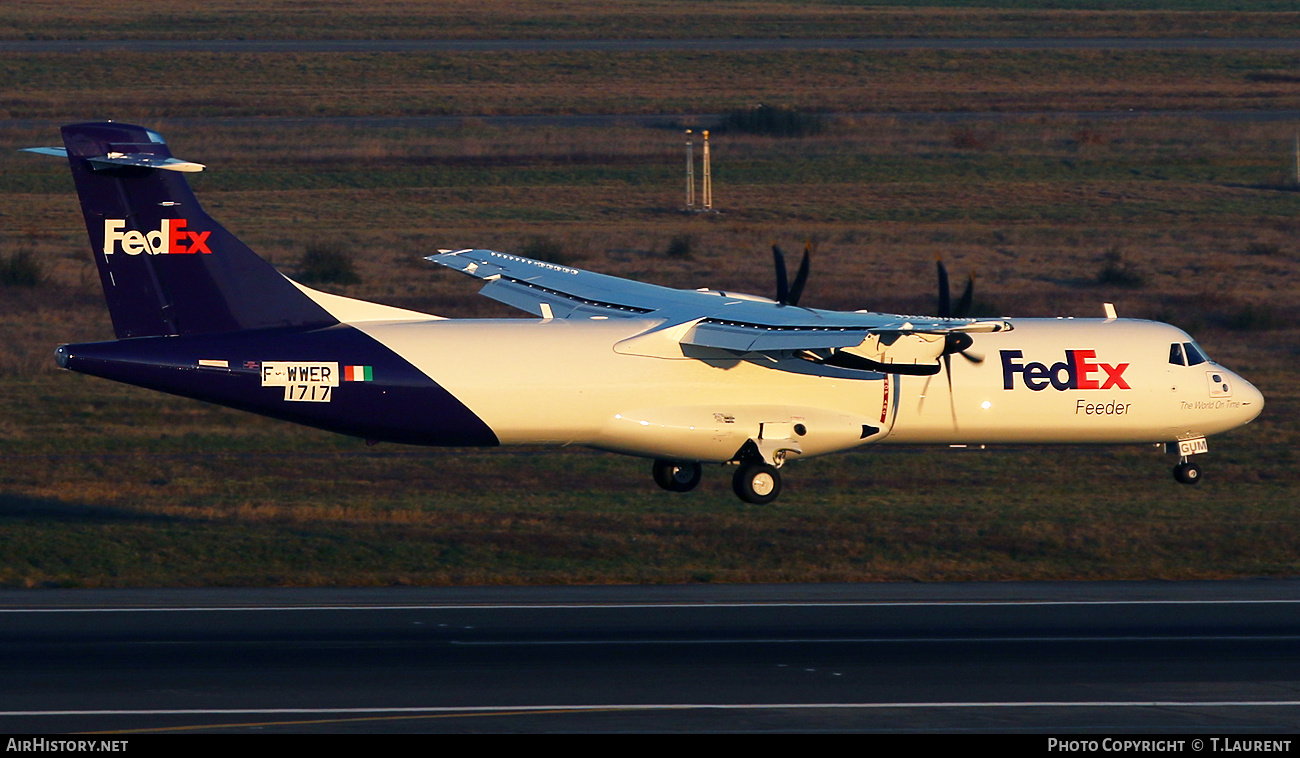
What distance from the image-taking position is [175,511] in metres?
31.2

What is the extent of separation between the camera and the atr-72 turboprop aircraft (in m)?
27.8

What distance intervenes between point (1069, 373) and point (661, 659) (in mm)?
13590

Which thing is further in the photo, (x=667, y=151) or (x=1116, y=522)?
(x=667, y=151)

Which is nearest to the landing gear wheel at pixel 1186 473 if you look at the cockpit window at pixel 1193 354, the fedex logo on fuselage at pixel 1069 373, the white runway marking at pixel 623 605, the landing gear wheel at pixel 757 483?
the cockpit window at pixel 1193 354

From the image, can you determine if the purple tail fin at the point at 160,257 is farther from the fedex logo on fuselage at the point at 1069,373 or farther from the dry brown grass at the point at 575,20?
the dry brown grass at the point at 575,20

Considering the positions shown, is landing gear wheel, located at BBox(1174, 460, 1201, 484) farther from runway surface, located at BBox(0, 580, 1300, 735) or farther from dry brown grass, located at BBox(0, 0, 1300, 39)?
dry brown grass, located at BBox(0, 0, 1300, 39)

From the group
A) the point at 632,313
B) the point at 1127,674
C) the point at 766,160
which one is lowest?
the point at 1127,674

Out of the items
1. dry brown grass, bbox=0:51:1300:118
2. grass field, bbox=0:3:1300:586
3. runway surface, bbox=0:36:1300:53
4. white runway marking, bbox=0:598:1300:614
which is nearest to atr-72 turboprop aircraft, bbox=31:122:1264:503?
grass field, bbox=0:3:1300:586

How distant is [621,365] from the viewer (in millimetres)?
29391

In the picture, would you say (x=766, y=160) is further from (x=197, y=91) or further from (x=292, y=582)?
(x=292, y=582)

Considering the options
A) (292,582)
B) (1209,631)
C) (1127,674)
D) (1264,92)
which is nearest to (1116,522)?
(1209,631)

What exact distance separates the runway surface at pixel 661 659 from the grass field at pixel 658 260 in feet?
8.01

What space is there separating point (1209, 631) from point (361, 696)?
35.8ft

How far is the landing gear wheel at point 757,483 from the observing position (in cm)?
3048
